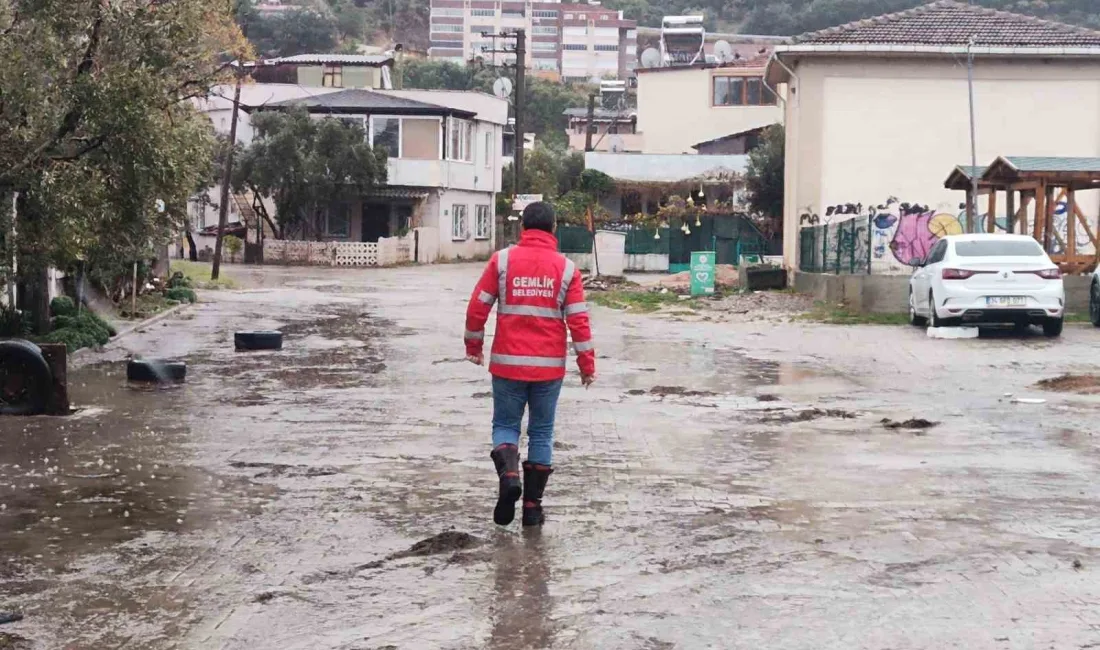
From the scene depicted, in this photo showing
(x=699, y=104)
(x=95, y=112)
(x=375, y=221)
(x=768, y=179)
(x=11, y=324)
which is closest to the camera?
(x=95, y=112)

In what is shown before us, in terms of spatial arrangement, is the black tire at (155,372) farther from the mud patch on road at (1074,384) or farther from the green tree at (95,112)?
the mud patch on road at (1074,384)

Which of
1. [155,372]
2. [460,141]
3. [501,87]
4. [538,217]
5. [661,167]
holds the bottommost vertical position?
[155,372]

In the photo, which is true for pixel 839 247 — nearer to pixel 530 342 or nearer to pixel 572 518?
pixel 572 518

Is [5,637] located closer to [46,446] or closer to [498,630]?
[498,630]

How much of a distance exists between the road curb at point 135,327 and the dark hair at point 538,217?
11369mm

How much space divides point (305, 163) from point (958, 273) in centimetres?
3736

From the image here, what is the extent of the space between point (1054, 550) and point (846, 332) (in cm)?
1606

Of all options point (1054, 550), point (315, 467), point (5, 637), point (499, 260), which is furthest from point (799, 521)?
point (5, 637)

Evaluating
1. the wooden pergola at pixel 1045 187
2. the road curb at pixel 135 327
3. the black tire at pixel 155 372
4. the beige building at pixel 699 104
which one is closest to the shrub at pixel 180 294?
the road curb at pixel 135 327

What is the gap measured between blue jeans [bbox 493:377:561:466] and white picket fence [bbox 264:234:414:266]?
48.5 metres

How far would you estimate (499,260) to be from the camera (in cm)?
812

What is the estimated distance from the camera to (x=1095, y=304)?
78.1 ft

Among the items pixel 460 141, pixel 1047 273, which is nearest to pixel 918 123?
pixel 1047 273

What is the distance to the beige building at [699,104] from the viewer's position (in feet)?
248
